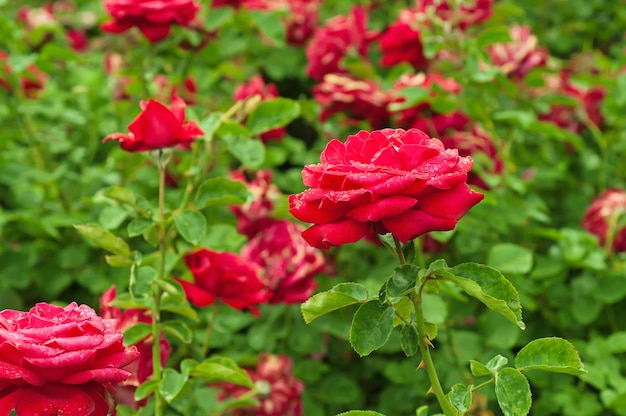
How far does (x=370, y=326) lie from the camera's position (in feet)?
3.41

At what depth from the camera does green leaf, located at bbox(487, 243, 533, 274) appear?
1.84 m

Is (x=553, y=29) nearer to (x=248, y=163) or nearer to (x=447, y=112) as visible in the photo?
(x=447, y=112)

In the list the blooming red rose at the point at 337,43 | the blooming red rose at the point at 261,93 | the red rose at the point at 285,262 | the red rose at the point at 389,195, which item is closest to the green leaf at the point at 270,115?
the red rose at the point at 285,262

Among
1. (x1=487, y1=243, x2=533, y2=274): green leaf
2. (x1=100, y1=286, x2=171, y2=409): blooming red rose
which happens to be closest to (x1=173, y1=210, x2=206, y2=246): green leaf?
(x1=100, y1=286, x2=171, y2=409): blooming red rose

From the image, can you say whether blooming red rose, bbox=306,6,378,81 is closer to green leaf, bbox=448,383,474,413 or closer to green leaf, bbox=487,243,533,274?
green leaf, bbox=487,243,533,274

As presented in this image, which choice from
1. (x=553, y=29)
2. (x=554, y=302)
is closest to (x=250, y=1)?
(x=554, y=302)

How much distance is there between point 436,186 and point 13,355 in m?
0.47

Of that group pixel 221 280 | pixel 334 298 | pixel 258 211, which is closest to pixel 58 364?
pixel 334 298

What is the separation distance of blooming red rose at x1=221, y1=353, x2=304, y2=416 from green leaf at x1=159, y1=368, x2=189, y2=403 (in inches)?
17.9

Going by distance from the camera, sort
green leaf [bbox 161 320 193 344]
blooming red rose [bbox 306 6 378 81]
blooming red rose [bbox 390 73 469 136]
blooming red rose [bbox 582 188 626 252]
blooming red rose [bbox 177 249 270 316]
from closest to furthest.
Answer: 1. green leaf [bbox 161 320 193 344]
2. blooming red rose [bbox 177 249 270 316]
3. blooming red rose [bbox 390 73 469 136]
4. blooming red rose [bbox 582 188 626 252]
5. blooming red rose [bbox 306 6 378 81]

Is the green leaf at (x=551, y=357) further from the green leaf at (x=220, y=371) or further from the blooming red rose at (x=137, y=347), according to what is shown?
the blooming red rose at (x=137, y=347)

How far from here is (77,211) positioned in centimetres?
224

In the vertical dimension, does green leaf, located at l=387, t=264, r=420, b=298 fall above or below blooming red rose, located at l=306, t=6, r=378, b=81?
above

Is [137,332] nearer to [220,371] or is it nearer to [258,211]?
[220,371]
